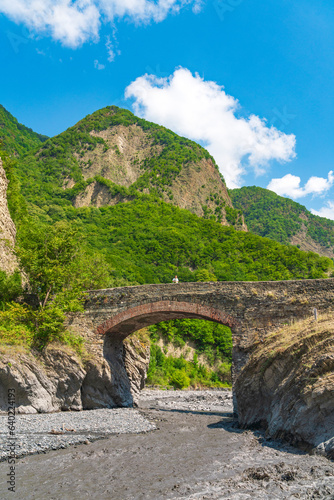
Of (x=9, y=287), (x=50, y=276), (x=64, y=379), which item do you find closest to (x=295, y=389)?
(x=64, y=379)

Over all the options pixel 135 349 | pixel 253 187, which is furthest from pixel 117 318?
pixel 253 187

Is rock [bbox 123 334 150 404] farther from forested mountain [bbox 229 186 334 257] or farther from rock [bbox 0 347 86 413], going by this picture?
forested mountain [bbox 229 186 334 257]

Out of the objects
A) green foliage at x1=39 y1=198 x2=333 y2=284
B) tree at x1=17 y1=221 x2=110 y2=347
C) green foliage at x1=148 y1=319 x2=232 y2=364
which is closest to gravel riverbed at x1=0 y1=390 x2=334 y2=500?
tree at x1=17 y1=221 x2=110 y2=347

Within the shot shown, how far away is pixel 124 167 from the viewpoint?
341 ft

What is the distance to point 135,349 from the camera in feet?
85.0

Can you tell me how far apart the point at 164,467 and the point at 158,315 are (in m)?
10.3

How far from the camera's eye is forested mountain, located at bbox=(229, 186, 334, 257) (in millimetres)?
109625

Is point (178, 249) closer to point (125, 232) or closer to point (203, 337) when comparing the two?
point (125, 232)

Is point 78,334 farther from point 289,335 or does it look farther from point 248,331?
point 289,335

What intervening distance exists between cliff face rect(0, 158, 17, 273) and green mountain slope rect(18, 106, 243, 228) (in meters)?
50.7

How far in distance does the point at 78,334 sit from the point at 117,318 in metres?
2.27

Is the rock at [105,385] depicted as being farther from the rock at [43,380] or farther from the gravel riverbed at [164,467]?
A: the gravel riverbed at [164,467]

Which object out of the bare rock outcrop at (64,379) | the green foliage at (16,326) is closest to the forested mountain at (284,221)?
the bare rock outcrop at (64,379)

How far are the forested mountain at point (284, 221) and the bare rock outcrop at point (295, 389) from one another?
305 ft
